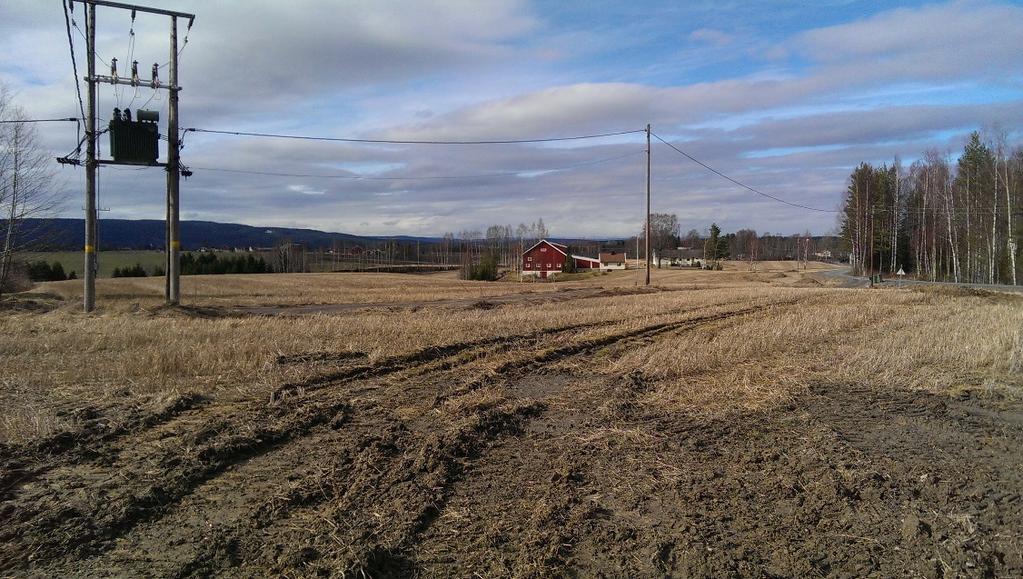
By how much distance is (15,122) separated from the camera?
26.1 meters

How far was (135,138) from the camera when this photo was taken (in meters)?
22.1

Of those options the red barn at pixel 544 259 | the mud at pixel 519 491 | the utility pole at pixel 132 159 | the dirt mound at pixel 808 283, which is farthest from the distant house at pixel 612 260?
the mud at pixel 519 491

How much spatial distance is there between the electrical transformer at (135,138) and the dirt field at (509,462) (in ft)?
38.6

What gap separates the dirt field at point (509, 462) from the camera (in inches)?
160

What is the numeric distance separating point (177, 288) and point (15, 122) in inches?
410

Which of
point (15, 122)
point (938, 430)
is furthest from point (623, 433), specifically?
point (15, 122)

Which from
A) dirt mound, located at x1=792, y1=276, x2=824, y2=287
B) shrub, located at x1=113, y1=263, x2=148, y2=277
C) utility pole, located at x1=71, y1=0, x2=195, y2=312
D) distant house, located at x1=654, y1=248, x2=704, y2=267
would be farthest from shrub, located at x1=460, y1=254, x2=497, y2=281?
utility pole, located at x1=71, y1=0, x2=195, y2=312

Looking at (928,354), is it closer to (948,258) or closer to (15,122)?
(15,122)

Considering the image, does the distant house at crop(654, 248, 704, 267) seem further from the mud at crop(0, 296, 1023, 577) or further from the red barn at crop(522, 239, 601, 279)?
the mud at crop(0, 296, 1023, 577)

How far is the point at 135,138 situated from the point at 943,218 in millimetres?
71441

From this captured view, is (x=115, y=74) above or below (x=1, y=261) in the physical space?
above

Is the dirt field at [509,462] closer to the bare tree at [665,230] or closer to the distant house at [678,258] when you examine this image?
the distant house at [678,258]

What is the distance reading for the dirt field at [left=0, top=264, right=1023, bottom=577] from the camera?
4074mm

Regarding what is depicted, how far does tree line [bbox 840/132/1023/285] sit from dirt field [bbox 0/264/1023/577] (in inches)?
2053
